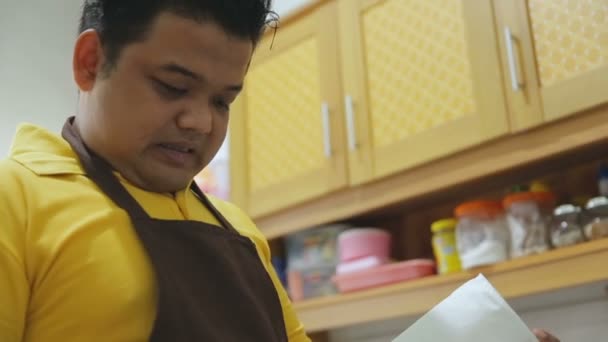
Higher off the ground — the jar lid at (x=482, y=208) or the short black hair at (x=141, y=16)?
the short black hair at (x=141, y=16)

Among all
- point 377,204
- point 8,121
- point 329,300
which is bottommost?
point 329,300

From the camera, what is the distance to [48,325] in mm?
527

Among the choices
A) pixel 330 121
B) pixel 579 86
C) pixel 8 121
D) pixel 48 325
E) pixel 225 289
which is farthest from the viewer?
pixel 8 121

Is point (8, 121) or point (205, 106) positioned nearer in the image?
point (205, 106)

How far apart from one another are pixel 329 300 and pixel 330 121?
40cm

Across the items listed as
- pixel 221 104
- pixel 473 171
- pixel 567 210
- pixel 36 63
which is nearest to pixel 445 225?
pixel 473 171

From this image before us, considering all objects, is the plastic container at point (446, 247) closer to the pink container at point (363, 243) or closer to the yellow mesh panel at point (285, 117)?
the pink container at point (363, 243)

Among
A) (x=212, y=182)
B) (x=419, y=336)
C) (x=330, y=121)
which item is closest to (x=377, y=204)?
(x=330, y=121)

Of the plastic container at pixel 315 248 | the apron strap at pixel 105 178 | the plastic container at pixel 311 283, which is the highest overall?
the apron strap at pixel 105 178

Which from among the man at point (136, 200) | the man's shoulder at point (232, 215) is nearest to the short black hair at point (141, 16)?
the man at point (136, 200)

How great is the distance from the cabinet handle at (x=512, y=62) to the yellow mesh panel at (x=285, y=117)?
478mm

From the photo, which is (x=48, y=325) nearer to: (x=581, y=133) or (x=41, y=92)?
(x=581, y=133)

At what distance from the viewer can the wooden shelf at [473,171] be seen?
1173mm

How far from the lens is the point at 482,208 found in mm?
1328
